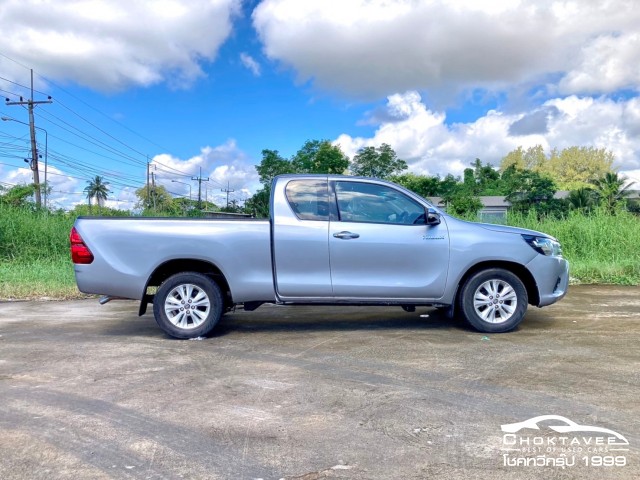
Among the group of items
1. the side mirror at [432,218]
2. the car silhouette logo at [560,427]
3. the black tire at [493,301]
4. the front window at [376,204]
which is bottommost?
the car silhouette logo at [560,427]

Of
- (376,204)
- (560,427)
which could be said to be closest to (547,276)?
(376,204)

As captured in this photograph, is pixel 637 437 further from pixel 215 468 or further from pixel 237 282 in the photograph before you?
pixel 237 282

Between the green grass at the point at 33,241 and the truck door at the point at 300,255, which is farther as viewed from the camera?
the green grass at the point at 33,241

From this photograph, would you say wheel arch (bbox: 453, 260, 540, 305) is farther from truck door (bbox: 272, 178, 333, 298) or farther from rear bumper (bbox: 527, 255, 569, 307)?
truck door (bbox: 272, 178, 333, 298)

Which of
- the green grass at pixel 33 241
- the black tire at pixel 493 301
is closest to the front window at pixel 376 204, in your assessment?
the black tire at pixel 493 301

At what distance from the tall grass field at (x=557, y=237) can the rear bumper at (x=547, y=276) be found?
18.0 feet

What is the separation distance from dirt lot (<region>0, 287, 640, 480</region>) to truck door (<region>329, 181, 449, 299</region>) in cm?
59

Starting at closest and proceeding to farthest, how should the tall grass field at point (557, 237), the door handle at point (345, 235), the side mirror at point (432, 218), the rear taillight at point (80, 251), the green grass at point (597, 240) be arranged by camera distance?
the rear taillight at point (80, 251) → the door handle at point (345, 235) → the side mirror at point (432, 218) → the tall grass field at point (557, 237) → the green grass at point (597, 240)

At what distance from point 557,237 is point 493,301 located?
985 centimetres

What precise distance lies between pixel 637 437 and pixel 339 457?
1.88 m

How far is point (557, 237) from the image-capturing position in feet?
48.7

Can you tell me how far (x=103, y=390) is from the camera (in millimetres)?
4305

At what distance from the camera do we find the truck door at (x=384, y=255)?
6027mm

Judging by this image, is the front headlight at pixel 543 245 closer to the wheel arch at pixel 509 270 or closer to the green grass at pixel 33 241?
the wheel arch at pixel 509 270
